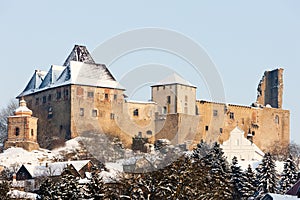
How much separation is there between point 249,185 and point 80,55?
31686mm

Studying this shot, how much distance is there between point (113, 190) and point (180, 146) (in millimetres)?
31710

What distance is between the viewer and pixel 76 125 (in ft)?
246

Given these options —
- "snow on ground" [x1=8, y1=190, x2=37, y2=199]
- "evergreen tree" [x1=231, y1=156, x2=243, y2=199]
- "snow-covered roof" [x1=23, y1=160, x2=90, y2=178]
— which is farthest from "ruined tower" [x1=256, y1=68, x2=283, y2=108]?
"snow on ground" [x1=8, y1=190, x2=37, y2=199]

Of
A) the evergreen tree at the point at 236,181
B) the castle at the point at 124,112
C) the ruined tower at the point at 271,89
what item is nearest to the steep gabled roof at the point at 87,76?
the castle at the point at 124,112

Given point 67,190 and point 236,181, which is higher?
point 67,190

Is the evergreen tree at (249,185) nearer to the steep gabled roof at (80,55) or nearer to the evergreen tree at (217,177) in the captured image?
the evergreen tree at (217,177)

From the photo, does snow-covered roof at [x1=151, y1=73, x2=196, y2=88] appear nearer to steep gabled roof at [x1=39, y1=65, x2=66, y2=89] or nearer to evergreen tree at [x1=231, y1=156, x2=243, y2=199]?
steep gabled roof at [x1=39, y1=65, x2=66, y2=89]

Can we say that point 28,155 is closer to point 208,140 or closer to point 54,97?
point 54,97

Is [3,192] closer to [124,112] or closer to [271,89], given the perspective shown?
[124,112]

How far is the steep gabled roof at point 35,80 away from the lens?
3235 inches

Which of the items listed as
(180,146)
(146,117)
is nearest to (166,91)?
(146,117)

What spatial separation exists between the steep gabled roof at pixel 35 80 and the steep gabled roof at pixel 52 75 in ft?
2.90

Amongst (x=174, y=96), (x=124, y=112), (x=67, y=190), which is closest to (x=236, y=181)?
(x=67, y=190)

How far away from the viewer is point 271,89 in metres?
96.2
